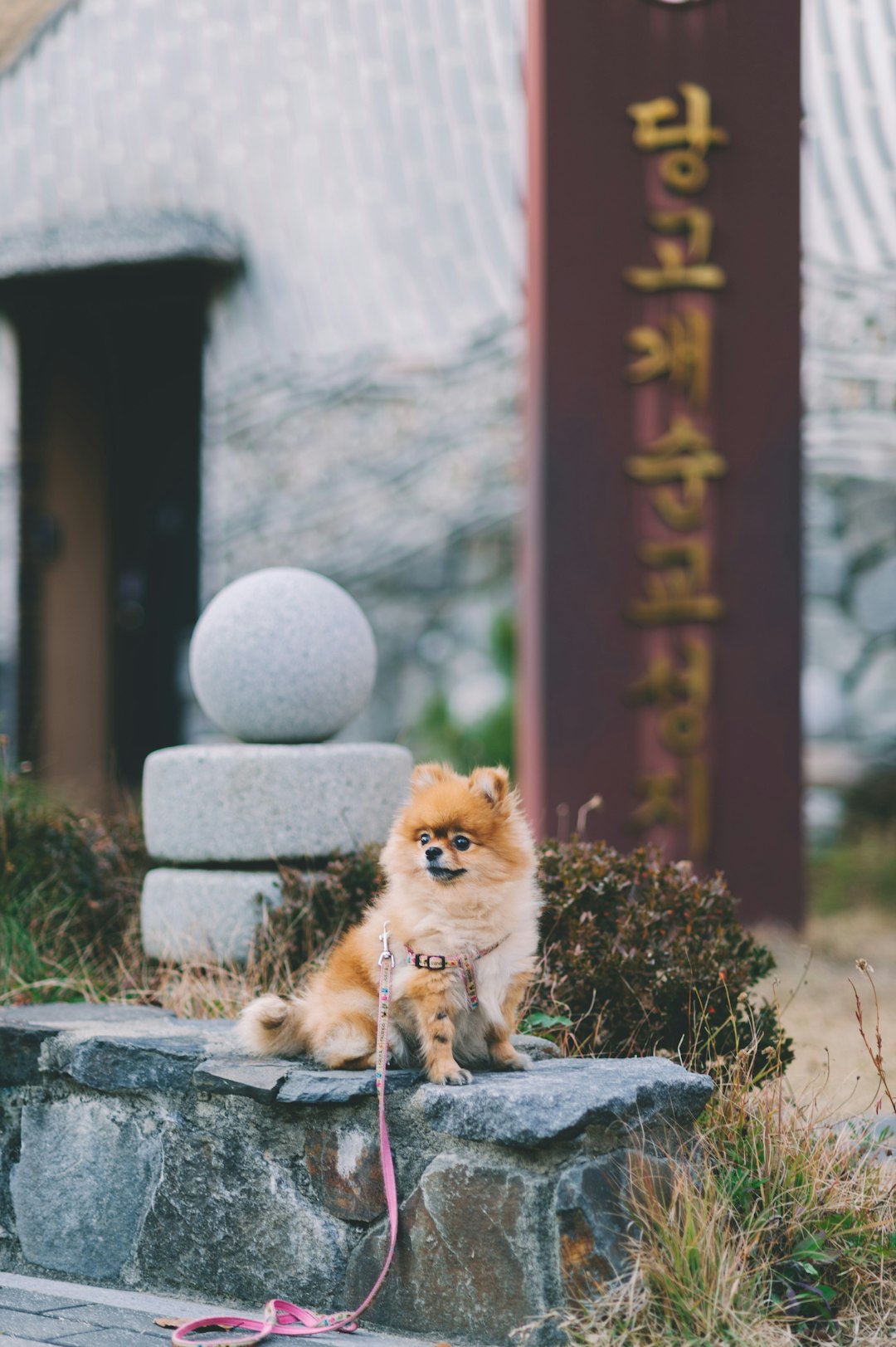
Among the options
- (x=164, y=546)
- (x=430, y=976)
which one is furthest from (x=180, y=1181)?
(x=164, y=546)

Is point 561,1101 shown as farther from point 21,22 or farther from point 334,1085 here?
point 21,22

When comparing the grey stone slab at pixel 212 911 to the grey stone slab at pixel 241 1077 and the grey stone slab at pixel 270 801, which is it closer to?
the grey stone slab at pixel 270 801

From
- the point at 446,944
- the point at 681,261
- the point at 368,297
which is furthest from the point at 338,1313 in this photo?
the point at 368,297

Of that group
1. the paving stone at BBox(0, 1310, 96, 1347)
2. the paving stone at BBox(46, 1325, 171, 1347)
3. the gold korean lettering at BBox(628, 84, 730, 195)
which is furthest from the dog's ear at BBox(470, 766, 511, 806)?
the gold korean lettering at BBox(628, 84, 730, 195)

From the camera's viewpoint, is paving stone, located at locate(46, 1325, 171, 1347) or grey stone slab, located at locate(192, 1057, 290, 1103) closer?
paving stone, located at locate(46, 1325, 171, 1347)

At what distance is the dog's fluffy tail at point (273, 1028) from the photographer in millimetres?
3449

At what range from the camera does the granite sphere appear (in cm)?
501

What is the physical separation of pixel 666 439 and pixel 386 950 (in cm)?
510

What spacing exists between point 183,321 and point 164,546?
5.80 feet

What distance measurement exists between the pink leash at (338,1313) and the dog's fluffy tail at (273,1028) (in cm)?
34

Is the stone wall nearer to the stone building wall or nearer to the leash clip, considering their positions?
the stone building wall

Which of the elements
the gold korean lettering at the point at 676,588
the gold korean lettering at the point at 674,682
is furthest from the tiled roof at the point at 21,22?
the gold korean lettering at the point at 674,682

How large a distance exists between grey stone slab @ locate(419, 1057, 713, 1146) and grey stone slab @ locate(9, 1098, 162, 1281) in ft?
3.05

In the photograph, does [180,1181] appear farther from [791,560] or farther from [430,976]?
[791,560]
